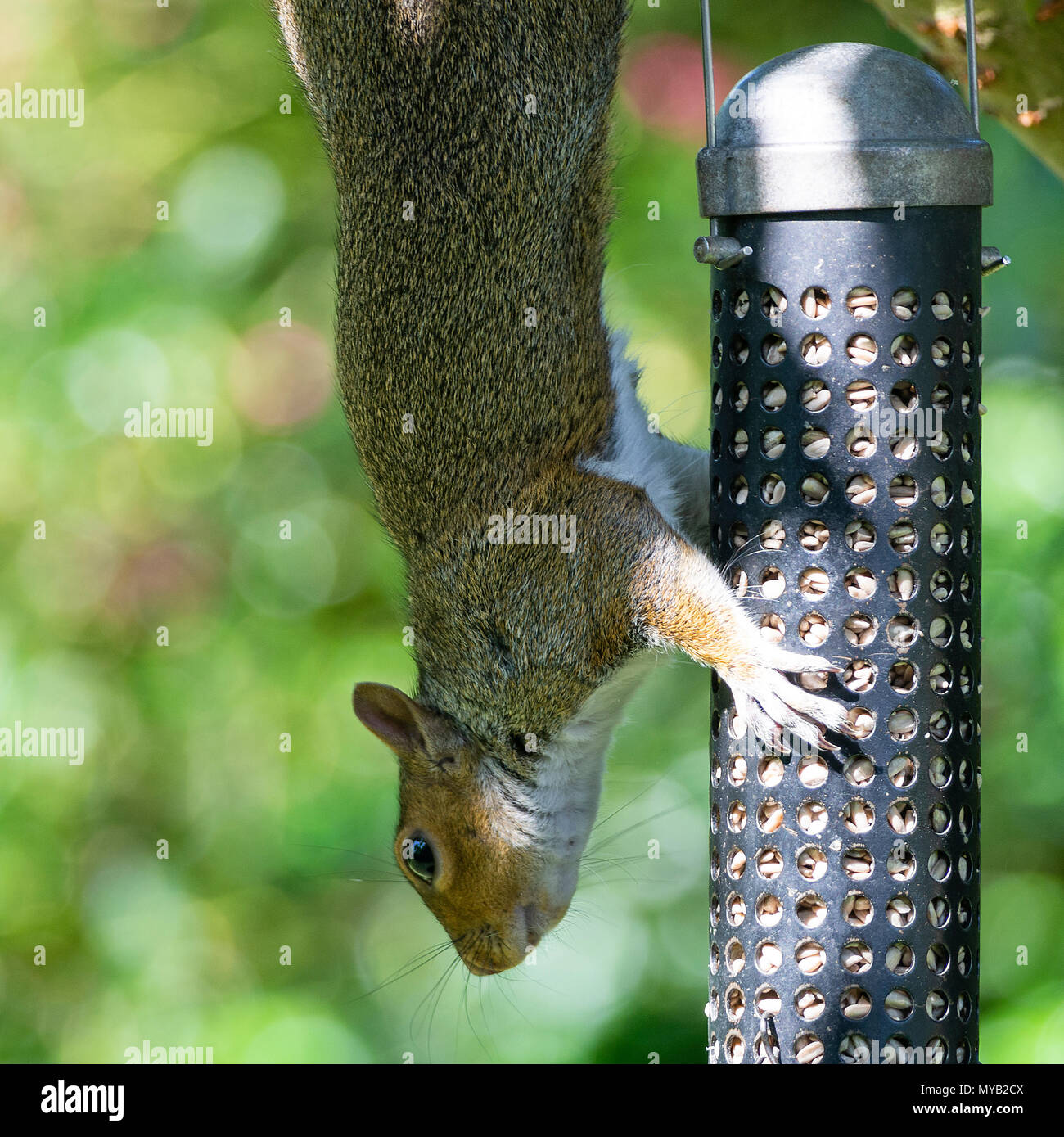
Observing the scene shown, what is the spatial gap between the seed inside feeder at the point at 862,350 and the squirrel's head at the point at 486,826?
0.85 m

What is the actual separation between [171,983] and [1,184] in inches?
75.3

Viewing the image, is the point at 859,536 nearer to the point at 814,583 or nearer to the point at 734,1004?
the point at 814,583

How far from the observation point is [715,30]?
3.42 meters

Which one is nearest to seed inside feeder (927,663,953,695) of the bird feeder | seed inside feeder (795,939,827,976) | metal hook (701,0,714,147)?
the bird feeder

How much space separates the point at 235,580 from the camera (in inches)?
133

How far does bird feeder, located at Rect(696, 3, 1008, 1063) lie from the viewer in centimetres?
160

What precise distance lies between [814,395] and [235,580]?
2.02 m

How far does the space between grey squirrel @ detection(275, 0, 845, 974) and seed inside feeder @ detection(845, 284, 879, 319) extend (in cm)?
46

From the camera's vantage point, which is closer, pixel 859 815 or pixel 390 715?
pixel 859 815

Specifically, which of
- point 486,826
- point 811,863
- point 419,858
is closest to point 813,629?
point 811,863

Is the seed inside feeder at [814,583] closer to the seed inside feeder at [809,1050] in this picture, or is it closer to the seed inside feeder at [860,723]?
the seed inside feeder at [860,723]

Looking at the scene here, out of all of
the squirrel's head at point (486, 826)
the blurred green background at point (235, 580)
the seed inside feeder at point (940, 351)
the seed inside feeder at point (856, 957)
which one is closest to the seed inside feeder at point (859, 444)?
the seed inside feeder at point (940, 351)

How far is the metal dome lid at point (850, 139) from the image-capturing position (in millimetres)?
1534

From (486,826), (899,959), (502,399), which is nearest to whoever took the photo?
(899,959)
